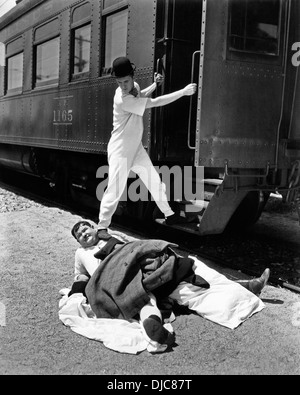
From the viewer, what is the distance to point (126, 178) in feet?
18.4

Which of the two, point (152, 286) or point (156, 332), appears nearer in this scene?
point (156, 332)

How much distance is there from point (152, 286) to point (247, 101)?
2287 mm

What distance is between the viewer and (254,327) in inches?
150

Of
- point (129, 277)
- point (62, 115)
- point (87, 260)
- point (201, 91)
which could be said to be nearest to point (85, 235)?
point (87, 260)

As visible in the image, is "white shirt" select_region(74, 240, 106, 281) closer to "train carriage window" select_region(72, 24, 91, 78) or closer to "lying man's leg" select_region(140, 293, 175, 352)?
"lying man's leg" select_region(140, 293, 175, 352)

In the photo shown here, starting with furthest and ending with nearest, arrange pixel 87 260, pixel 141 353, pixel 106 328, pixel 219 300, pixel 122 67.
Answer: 1. pixel 122 67
2. pixel 87 260
3. pixel 219 300
4. pixel 106 328
5. pixel 141 353

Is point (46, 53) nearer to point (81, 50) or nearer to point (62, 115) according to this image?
point (62, 115)

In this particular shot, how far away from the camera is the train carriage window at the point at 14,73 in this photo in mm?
9875

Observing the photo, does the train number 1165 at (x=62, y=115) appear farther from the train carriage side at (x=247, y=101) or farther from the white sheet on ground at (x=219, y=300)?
the white sheet on ground at (x=219, y=300)

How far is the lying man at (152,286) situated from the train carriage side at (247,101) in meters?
1.32

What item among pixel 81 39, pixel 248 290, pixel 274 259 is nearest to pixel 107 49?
pixel 81 39

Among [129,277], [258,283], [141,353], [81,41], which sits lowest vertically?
[141,353]
